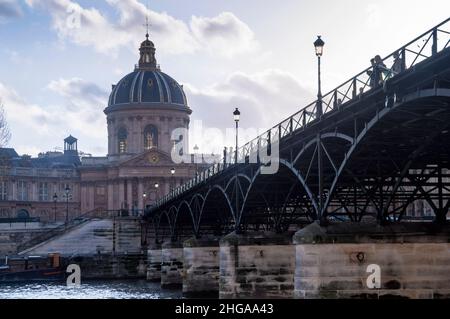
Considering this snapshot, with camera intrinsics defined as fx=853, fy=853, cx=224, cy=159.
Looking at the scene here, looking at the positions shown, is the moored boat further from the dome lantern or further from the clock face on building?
the dome lantern

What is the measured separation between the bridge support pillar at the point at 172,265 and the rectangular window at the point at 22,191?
95.4 m

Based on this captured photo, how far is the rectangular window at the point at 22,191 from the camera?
171875 millimetres

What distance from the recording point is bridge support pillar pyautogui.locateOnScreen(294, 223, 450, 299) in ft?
106

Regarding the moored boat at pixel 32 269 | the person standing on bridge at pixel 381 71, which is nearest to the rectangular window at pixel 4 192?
the moored boat at pixel 32 269

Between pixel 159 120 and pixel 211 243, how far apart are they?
393 feet

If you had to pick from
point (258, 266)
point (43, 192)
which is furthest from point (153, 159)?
point (258, 266)

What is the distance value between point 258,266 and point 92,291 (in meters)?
27.9

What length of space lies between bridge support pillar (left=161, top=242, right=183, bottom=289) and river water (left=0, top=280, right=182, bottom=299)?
1.29 metres

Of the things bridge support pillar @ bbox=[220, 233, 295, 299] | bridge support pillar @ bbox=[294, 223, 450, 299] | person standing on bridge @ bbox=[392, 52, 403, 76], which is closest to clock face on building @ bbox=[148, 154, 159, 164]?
bridge support pillar @ bbox=[220, 233, 295, 299]

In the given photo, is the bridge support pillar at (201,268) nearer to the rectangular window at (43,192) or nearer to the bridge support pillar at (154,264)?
the bridge support pillar at (154,264)

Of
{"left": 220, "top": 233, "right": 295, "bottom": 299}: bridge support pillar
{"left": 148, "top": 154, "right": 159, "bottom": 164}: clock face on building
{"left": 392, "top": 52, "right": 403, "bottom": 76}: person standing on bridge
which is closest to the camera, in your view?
{"left": 392, "top": 52, "right": 403, "bottom": 76}: person standing on bridge
